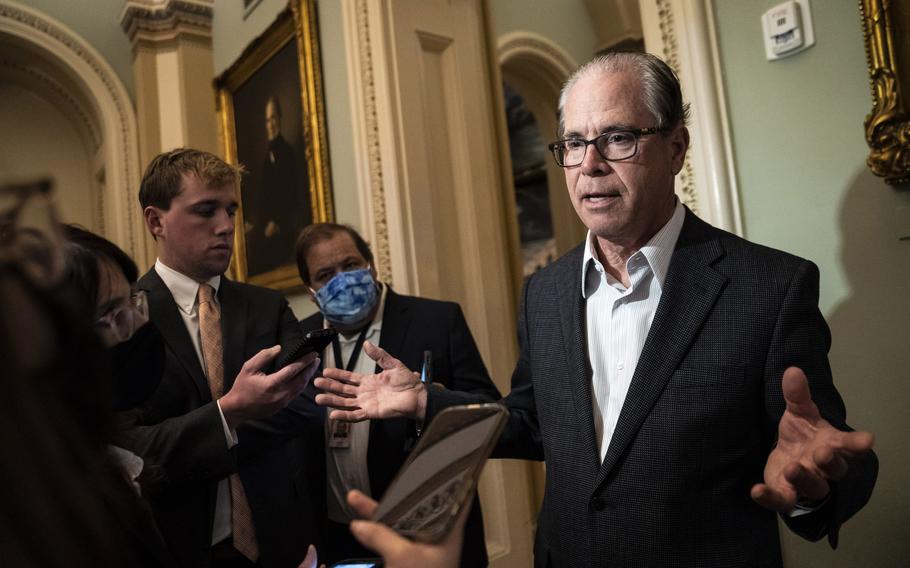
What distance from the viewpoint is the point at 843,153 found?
1.77m

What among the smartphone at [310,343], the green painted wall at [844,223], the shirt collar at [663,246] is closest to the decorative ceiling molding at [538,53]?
the green painted wall at [844,223]

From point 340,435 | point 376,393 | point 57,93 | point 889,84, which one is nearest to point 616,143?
point 889,84

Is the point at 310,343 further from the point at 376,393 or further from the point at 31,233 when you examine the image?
the point at 31,233

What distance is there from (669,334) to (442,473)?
79 centimetres

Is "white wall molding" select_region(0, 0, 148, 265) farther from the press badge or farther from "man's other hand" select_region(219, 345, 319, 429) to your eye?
"man's other hand" select_region(219, 345, 319, 429)

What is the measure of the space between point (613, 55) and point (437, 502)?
1.18 m

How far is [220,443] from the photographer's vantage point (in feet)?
5.51

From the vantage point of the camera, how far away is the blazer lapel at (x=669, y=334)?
4.47 feet

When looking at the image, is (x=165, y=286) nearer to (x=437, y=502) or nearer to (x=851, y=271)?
(x=437, y=502)

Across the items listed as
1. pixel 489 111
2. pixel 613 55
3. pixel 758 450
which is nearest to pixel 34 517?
pixel 758 450

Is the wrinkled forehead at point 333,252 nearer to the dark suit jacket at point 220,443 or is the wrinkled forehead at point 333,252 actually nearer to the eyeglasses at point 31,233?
the dark suit jacket at point 220,443

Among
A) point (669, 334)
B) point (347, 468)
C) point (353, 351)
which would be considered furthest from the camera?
point (353, 351)

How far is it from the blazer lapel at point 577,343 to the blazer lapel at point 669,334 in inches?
3.2

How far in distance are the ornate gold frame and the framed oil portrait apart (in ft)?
9.18
